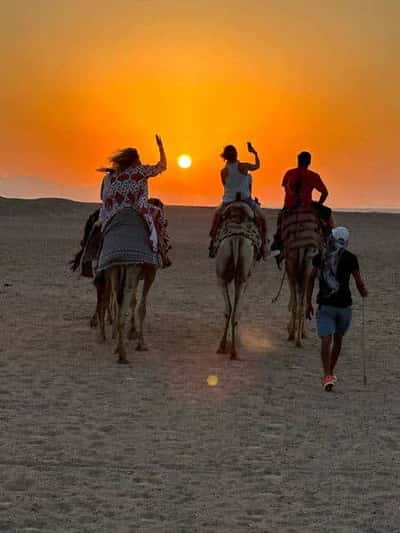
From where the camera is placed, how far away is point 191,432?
8.38 m

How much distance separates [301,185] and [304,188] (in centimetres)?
7

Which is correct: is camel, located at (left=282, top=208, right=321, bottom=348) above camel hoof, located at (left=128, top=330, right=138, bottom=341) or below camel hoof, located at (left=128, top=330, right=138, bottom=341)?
above

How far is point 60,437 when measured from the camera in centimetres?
800

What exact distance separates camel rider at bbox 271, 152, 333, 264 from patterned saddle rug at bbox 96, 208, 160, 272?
277 cm

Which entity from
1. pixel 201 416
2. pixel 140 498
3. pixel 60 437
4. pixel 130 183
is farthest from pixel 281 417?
pixel 130 183

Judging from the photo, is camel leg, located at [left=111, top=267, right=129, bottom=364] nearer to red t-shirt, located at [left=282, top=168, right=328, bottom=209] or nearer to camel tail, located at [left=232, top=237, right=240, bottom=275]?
camel tail, located at [left=232, top=237, right=240, bottom=275]

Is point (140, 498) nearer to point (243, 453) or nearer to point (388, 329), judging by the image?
point (243, 453)

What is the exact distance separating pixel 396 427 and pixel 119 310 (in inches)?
173

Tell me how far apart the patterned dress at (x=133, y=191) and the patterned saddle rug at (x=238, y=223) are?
48.5 inches

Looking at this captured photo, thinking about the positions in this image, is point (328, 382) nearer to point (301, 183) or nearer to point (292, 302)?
point (292, 302)

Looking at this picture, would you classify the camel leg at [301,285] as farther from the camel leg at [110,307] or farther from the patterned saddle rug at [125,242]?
the camel leg at [110,307]

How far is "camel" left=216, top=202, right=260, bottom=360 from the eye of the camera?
12633mm

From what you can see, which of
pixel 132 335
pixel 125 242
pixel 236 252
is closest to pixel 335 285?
pixel 236 252

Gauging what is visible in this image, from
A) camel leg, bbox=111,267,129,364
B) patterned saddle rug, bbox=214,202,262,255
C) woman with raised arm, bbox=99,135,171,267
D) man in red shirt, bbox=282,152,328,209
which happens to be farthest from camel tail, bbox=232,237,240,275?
camel leg, bbox=111,267,129,364
